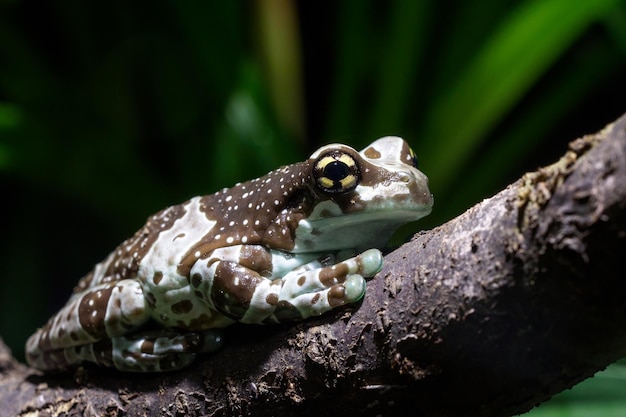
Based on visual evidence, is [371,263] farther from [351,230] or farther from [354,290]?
[351,230]

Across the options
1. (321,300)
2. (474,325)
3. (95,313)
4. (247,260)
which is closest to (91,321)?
(95,313)

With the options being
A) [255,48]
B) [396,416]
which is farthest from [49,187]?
[396,416]

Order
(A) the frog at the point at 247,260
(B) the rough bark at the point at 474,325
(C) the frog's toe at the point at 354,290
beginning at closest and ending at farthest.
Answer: (B) the rough bark at the point at 474,325 < (C) the frog's toe at the point at 354,290 < (A) the frog at the point at 247,260

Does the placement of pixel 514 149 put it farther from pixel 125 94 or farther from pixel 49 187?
pixel 49 187

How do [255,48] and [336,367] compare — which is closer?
[336,367]

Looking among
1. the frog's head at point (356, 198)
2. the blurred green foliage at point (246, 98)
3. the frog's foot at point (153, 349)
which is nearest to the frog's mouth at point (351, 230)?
the frog's head at point (356, 198)

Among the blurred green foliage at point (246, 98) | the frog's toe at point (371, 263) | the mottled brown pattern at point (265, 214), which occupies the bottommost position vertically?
the frog's toe at point (371, 263)

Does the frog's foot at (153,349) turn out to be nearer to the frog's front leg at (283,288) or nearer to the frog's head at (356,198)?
the frog's front leg at (283,288)
